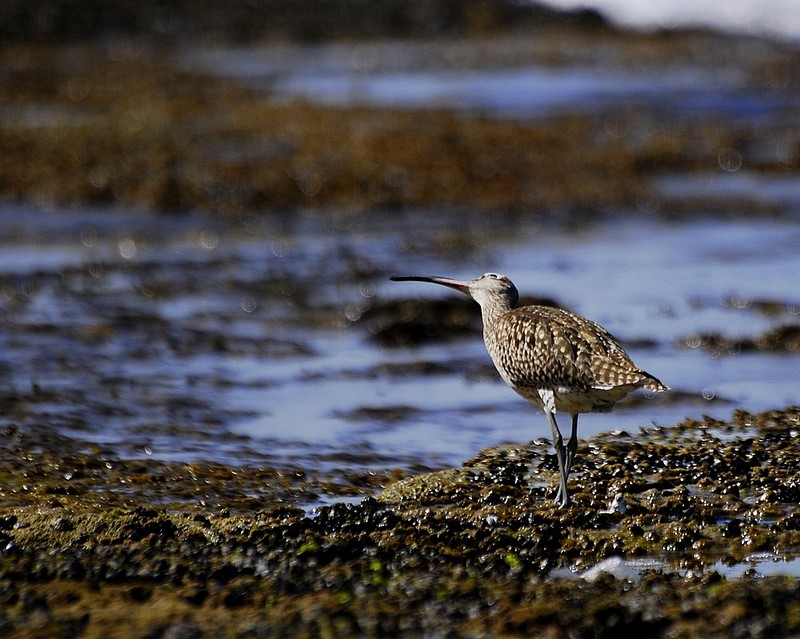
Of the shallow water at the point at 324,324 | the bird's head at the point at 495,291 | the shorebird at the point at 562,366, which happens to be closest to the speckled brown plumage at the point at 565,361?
the shorebird at the point at 562,366

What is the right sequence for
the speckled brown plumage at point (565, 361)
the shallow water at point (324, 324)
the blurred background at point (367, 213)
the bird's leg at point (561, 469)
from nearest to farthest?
1. the speckled brown plumage at point (565, 361)
2. the bird's leg at point (561, 469)
3. the shallow water at point (324, 324)
4. the blurred background at point (367, 213)

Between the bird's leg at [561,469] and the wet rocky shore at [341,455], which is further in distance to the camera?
the bird's leg at [561,469]

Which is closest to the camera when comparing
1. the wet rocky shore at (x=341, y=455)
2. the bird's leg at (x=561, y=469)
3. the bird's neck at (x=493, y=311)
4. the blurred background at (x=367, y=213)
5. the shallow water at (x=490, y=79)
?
the wet rocky shore at (x=341, y=455)

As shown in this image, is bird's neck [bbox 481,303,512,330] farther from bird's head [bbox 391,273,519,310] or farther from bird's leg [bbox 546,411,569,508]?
bird's leg [bbox 546,411,569,508]

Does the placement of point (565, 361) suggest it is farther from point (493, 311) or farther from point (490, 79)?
point (490, 79)

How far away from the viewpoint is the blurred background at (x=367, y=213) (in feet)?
32.9

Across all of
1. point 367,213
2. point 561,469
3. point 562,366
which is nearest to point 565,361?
point 562,366

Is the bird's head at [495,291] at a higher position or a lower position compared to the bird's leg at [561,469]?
higher

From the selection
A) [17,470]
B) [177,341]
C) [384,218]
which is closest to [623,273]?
[384,218]

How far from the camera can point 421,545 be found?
6.46m

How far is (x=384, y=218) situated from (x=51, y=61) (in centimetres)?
1206

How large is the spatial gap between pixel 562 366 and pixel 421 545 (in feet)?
4.19

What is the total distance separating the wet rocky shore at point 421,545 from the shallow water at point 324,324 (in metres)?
0.80

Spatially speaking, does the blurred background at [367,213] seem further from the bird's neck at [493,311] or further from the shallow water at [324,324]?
the bird's neck at [493,311]
